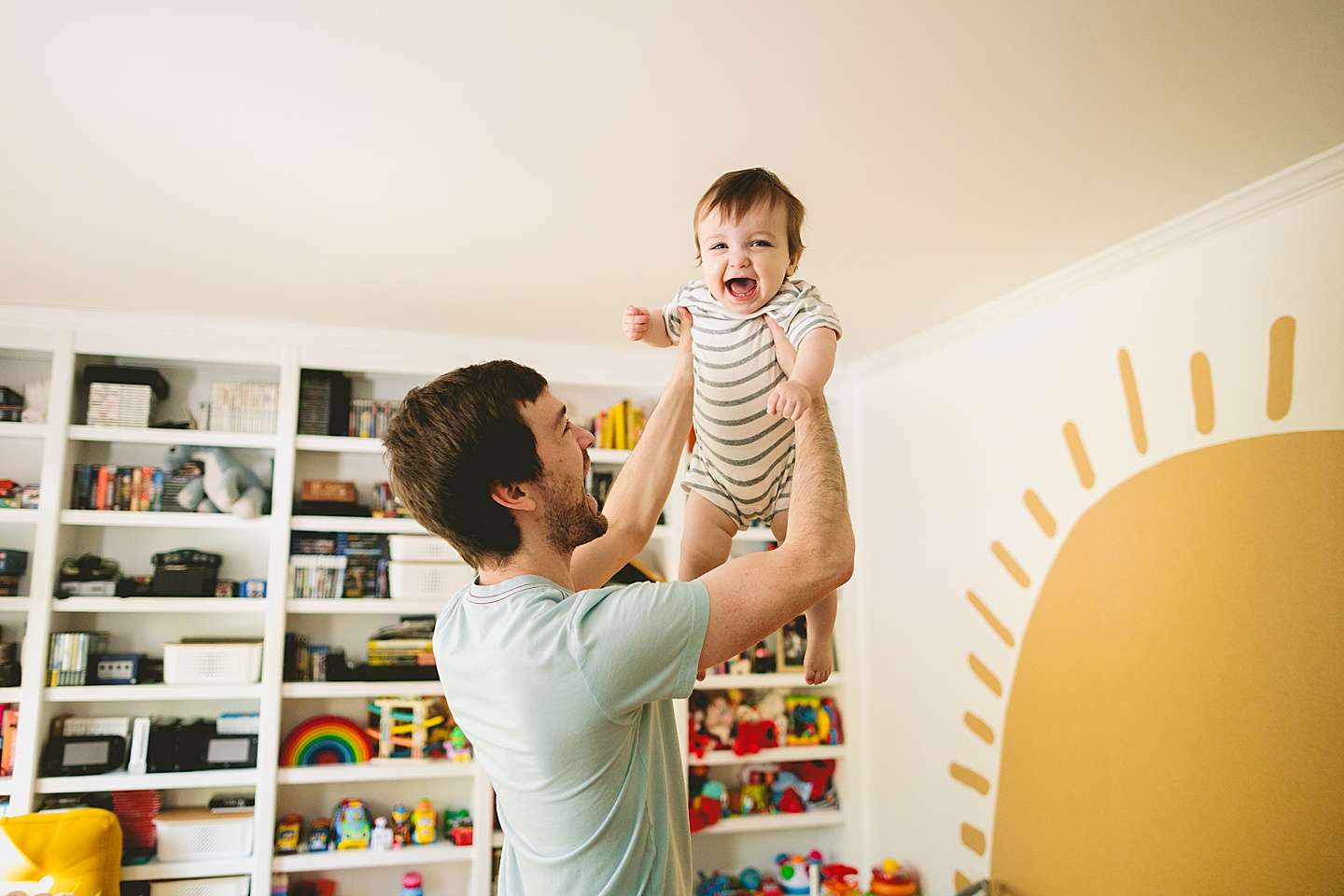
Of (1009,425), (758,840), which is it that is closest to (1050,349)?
(1009,425)

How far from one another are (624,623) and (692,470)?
48cm

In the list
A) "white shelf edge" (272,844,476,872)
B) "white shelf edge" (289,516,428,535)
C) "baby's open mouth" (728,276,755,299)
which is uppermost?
"baby's open mouth" (728,276,755,299)

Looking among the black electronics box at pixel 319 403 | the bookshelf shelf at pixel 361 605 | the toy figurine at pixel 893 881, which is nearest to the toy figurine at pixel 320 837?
the bookshelf shelf at pixel 361 605

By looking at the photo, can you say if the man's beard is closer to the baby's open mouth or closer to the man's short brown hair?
the man's short brown hair

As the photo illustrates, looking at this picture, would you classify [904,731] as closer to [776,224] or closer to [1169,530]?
[1169,530]

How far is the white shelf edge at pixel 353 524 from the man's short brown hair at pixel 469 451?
2698mm

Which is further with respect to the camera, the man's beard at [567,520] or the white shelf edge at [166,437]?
the white shelf edge at [166,437]

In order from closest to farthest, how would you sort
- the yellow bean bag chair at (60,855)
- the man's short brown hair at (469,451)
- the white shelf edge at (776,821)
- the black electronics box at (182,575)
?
the man's short brown hair at (469,451), the yellow bean bag chair at (60,855), the black electronics box at (182,575), the white shelf edge at (776,821)

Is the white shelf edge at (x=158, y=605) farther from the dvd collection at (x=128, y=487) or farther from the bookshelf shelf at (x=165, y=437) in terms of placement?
the bookshelf shelf at (x=165, y=437)

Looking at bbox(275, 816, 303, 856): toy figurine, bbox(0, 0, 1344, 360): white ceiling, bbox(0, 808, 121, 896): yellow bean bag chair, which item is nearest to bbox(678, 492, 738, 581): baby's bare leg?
bbox(0, 0, 1344, 360): white ceiling

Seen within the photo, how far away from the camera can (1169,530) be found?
2.46 metres

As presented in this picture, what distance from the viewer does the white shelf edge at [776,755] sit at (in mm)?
3982

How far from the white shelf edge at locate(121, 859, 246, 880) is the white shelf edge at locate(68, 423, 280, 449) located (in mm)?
1734

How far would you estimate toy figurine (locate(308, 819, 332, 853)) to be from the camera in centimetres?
359
